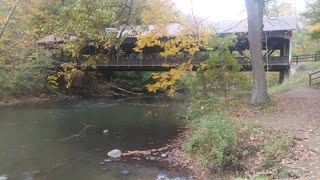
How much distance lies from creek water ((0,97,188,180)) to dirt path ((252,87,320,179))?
2997 mm

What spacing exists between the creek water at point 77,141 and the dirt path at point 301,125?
300cm

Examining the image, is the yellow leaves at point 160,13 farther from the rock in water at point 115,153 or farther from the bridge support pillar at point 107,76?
the bridge support pillar at point 107,76

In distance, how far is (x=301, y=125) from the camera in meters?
10.1

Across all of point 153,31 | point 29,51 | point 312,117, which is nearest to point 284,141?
point 312,117

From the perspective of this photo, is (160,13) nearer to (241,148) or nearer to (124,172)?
(124,172)

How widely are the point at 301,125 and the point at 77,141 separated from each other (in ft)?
27.0

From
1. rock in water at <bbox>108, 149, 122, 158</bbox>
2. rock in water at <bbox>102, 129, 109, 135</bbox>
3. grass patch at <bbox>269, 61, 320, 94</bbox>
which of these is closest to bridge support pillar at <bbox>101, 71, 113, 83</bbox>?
grass patch at <bbox>269, 61, 320, 94</bbox>

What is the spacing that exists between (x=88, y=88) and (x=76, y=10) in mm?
29461

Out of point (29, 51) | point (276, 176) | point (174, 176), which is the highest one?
point (29, 51)

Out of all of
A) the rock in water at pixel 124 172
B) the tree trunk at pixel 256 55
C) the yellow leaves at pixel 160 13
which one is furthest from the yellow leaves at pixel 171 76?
the rock in water at pixel 124 172

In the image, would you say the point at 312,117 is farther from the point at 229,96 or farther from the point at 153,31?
the point at 153,31

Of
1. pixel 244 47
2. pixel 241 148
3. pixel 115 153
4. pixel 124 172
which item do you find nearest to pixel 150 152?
pixel 115 153

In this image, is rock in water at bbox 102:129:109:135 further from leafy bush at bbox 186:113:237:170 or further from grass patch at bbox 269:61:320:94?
grass patch at bbox 269:61:320:94

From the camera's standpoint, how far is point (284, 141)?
798cm
